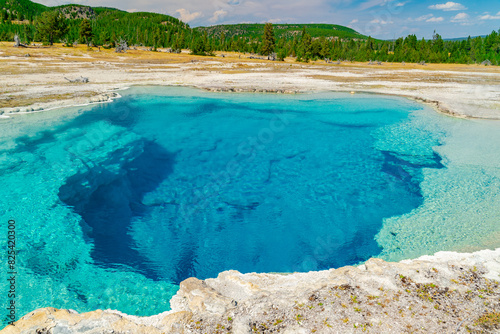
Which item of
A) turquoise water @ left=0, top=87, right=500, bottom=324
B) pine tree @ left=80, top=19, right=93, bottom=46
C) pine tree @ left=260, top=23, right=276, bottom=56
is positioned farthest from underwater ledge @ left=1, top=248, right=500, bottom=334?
pine tree @ left=80, top=19, right=93, bottom=46

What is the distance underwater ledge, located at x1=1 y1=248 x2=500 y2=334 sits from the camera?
5.11m

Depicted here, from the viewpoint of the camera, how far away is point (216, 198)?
12.4 m

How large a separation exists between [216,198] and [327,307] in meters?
7.54

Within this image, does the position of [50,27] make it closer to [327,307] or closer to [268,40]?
[268,40]

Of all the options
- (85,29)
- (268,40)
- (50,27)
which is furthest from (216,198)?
(50,27)

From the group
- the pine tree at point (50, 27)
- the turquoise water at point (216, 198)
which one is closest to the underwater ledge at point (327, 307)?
the turquoise water at point (216, 198)

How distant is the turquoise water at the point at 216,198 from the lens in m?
8.39

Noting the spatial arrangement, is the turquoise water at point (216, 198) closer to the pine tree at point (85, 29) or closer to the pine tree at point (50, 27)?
the pine tree at point (85, 29)

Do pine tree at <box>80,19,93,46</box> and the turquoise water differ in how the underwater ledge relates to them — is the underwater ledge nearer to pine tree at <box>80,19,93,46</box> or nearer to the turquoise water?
the turquoise water

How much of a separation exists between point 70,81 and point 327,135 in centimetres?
2779

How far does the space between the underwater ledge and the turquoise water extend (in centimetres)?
155

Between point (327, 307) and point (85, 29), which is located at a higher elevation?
point (85, 29)

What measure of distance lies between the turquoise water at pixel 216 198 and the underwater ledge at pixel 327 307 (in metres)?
1.55

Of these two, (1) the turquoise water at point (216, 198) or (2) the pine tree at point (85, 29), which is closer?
(1) the turquoise water at point (216, 198)
